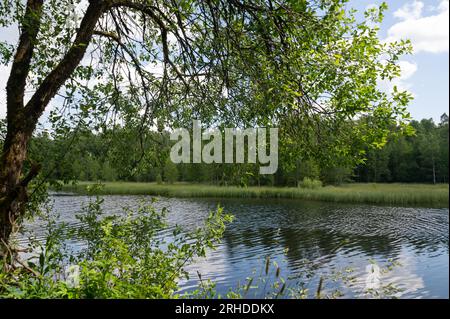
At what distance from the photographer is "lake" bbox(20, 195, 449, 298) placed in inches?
497

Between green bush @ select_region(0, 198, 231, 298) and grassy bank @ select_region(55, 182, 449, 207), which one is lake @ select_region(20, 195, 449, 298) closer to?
green bush @ select_region(0, 198, 231, 298)

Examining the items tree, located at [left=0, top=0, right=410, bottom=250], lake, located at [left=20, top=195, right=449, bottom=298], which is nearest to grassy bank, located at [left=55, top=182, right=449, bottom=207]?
lake, located at [left=20, top=195, right=449, bottom=298]

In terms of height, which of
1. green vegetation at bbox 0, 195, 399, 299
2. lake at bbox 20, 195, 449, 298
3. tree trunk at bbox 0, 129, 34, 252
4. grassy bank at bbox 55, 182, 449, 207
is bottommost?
lake at bbox 20, 195, 449, 298

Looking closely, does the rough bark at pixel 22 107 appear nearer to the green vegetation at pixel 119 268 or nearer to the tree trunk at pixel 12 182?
the tree trunk at pixel 12 182

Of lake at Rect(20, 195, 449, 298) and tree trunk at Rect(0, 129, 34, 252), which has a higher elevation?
tree trunk at Rect(0, 129, 34, 252)

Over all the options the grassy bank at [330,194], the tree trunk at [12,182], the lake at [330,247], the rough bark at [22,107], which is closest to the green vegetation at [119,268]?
the tree trunk at [12,182]

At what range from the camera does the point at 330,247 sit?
60.8 ft

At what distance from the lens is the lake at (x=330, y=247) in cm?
1262

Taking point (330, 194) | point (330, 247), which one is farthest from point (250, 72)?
point (330, 194)

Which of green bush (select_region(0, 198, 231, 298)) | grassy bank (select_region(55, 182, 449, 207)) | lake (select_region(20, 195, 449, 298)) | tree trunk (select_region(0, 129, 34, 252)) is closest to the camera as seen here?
green bush (select_region(0, 198, 231, 298))

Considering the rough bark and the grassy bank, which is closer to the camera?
the rough bark

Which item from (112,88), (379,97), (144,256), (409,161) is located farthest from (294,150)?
(409,161)

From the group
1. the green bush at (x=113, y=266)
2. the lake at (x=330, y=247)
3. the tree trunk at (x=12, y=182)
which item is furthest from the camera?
the lake at (x=330, y=247)

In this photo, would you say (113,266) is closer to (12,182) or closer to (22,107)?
(12,182)
